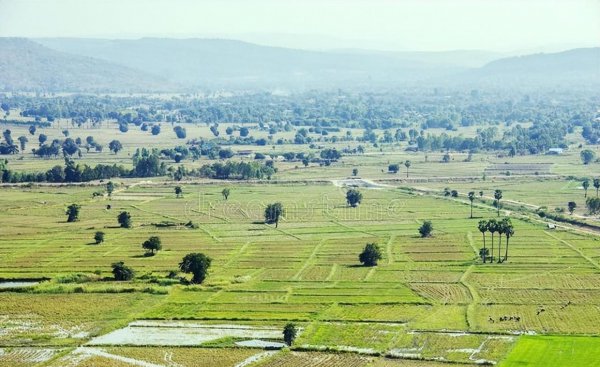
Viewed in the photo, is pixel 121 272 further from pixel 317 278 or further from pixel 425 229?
pixel 425 229

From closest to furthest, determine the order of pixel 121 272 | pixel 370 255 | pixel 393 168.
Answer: pixel 121 272, pixel 370 255, pixel 393 168

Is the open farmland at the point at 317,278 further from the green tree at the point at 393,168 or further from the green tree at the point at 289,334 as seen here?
the green tree at the point at 393,168

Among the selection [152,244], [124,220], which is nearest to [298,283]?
[152,244]

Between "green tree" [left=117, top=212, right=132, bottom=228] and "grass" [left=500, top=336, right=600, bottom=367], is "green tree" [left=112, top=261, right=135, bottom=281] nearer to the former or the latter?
"green tree" [left=117, top=212, right=132, bottom=228]

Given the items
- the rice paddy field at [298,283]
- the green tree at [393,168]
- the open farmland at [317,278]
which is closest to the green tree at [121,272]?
the rice paddy field at [298,283]

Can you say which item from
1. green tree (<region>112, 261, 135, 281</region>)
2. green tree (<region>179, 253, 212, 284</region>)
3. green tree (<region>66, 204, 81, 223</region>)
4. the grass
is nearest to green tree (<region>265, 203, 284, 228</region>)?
green tree (<region>66, 204, 81, 223</region>)

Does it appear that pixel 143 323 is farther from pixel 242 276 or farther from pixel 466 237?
pixel 466 237
